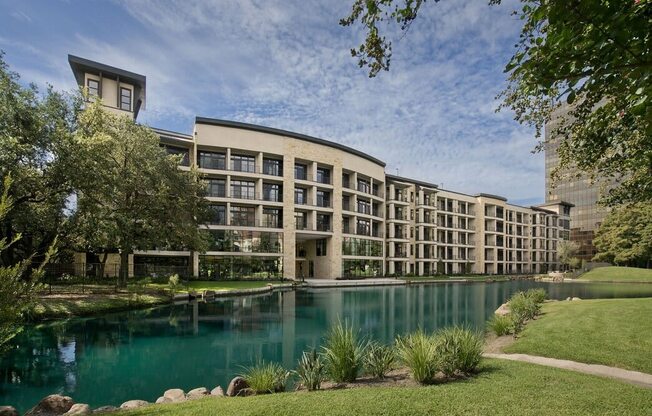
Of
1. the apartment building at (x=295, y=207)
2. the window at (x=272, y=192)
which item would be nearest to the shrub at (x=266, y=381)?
the apartment building at (x=295, y=207)

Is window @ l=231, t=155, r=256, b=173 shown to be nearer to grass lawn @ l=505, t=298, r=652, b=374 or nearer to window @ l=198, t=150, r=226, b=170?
window @ l=198, t=150, r=226, b=170

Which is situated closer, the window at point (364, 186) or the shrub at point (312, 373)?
the shrub at point (312, 373)

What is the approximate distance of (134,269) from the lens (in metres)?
36.4

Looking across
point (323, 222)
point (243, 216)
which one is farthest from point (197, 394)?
point (323, 222)

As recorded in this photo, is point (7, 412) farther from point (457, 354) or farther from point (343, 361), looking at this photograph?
point (457, 354)

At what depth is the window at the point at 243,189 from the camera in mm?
44000

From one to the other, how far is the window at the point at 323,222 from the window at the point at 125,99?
23919 mm

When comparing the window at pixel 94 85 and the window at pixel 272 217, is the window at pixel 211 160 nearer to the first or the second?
the window at pixel 272 217

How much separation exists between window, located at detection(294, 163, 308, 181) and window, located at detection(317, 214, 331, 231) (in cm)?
520

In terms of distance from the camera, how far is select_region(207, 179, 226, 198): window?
42.9m

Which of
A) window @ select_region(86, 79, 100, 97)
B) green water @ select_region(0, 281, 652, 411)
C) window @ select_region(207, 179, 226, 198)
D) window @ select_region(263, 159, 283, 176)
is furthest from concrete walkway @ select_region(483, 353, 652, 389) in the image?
window @ select_region(86, 79, 100, 97)

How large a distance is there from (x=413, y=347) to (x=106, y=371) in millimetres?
7887

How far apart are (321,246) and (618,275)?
4450 cm

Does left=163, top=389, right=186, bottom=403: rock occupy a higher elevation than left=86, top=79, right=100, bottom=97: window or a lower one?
lower
